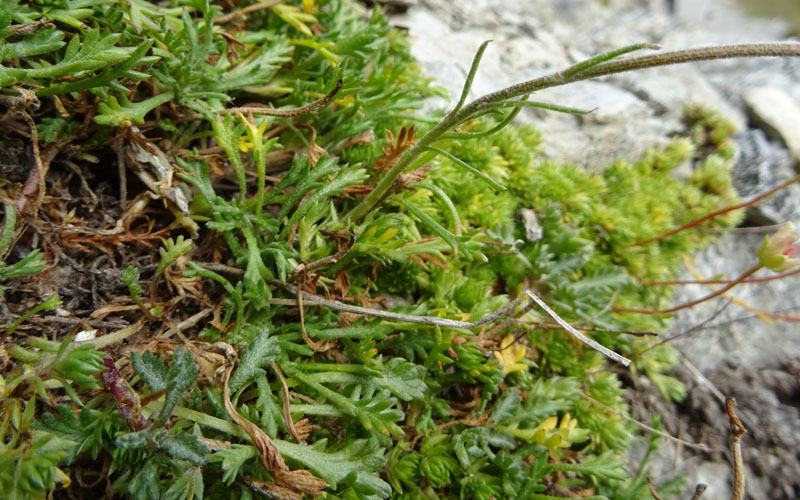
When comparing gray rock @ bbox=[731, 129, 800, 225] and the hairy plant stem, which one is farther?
gray rock @ bbox=[731, 129, 800, 225]

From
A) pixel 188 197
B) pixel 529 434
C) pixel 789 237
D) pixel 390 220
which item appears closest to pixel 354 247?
pixel 390 220

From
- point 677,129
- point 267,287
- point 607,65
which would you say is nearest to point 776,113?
point 677,129

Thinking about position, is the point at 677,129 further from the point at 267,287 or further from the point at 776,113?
the point at 267,287

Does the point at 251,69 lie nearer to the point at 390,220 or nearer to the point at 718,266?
the point at 390,220

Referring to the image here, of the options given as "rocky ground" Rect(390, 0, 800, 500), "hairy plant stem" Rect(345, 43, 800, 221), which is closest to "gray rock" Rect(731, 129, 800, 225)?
"rocky ground" Rect(390, 0, 800, 500)

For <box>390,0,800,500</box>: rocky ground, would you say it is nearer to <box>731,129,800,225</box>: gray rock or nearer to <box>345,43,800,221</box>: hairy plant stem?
<box>731,129,800,225</box>: gray rock

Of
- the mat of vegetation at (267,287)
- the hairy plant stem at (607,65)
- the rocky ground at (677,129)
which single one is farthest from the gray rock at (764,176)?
the hairy plant stem at (607,65)
